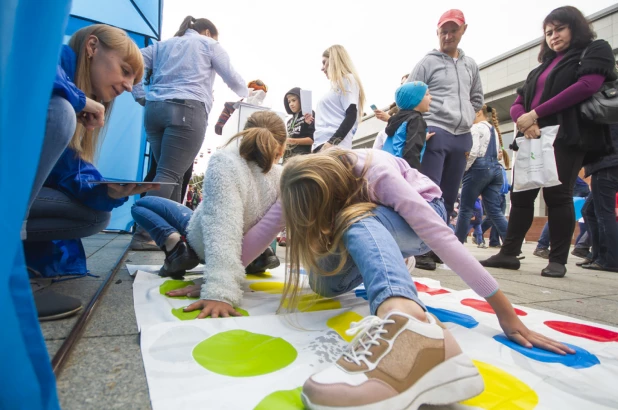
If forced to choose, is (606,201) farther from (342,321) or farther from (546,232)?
(342,321)

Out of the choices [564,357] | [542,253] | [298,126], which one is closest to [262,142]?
[564,357]

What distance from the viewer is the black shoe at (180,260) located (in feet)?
4.57

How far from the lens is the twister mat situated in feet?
2.07

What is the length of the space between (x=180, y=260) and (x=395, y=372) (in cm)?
105

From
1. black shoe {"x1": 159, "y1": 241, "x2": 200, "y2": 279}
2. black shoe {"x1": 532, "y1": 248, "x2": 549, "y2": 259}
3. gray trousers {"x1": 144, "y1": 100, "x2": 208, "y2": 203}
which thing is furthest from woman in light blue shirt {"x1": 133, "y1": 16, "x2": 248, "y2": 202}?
black shoe {"x1": 532, "y1": 248, "x2": 549, "y2": 259}

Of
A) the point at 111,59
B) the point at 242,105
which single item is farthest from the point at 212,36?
the point at 242,105

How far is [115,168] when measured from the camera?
2.89m

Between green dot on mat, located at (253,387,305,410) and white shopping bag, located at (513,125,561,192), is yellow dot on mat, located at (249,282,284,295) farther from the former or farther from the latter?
white shopping bag, located at (513,125,561,192)

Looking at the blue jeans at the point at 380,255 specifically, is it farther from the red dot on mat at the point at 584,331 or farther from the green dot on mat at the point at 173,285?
the green dot on mat at the point at 173,285

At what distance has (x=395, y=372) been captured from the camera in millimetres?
582

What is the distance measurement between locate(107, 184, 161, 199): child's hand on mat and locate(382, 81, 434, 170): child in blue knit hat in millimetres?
1406

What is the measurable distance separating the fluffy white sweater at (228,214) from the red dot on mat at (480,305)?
843 millimetres

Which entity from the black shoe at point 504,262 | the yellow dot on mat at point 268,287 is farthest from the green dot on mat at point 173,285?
the black shoe at point 504,262

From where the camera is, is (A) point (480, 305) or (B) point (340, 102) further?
(B) point (340, 102)
